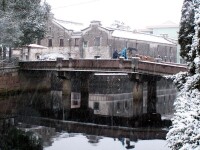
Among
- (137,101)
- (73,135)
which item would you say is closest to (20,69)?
(137,101)

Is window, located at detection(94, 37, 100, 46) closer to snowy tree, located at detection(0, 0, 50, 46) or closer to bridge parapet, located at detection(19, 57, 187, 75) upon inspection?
snowy tree, located at detection(0, 0, 50, 46)

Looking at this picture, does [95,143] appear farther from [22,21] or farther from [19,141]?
[22,21]

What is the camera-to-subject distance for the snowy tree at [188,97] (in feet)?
28.9

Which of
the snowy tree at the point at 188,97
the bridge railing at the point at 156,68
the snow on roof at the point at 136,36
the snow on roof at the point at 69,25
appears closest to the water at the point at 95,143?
the snowy tree at the point at 188,97

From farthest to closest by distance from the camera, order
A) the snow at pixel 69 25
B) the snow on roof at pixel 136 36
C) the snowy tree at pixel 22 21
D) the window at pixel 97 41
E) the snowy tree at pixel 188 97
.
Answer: the snow at pixel 69 25, the snow on roof at pixel 136 36, the window at pixel 97 41, the snowy tree at pixel 22 21, the snowy tree at pixel 188 97

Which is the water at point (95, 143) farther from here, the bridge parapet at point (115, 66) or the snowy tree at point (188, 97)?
the bridge parapet at point (115, 66)

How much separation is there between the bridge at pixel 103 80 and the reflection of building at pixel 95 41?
1147 centimetres

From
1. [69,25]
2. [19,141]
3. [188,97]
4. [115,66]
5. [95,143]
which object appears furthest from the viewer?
[69,25]

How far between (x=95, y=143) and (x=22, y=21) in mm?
18002

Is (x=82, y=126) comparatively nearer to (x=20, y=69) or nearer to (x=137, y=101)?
(x=137, y=101)

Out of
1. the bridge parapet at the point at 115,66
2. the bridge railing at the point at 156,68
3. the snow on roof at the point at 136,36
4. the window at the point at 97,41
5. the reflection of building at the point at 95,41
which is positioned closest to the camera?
the bridge railing at the point at 156,68

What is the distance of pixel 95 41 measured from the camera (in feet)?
173

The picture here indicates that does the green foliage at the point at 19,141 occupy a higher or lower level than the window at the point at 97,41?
lower

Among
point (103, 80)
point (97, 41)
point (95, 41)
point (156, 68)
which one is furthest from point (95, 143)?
point (95, 41)
